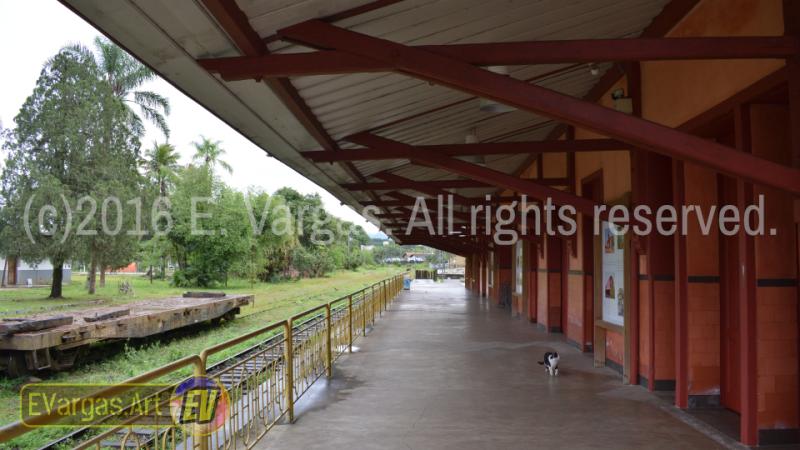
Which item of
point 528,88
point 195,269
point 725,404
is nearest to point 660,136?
point 528,88

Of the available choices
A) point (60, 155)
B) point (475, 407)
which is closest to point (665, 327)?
point (475, 407)

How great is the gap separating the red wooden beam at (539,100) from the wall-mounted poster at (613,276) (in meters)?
3.90

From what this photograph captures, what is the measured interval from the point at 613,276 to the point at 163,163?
46846 mm

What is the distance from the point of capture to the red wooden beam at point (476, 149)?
663 centimetres

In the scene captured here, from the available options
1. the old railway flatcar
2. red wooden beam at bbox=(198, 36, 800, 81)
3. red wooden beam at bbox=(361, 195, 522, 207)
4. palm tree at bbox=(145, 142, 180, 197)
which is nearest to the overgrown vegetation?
palm tree at bbox=(145, 142, 180, 197)

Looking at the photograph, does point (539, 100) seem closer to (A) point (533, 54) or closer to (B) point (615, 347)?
(A) point (533, 54)

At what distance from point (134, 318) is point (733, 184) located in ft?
36.0

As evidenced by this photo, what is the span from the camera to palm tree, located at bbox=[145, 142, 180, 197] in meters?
44.9

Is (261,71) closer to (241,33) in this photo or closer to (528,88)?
(241,33)

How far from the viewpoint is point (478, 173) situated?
6.84 metres

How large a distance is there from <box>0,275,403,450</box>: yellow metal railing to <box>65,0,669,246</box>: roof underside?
1.70 metres

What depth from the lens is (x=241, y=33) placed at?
3270mm

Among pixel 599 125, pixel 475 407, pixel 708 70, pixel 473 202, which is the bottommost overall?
pixel 475 407

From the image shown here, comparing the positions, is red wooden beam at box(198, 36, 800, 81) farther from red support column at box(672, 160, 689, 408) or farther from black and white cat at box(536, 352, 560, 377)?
black and white cat at box(536, 352, 560, 377)
